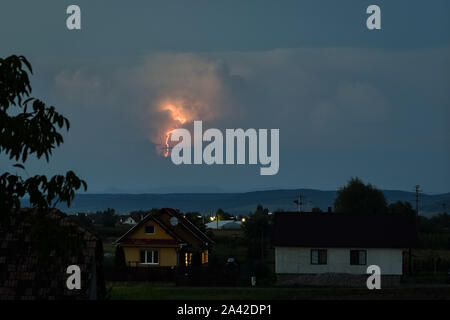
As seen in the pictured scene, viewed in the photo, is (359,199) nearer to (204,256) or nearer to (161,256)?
(204,256)

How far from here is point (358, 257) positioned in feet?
197

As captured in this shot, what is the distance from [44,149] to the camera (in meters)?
11.2

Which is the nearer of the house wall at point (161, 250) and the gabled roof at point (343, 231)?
the gabled roof at point (343, 231)

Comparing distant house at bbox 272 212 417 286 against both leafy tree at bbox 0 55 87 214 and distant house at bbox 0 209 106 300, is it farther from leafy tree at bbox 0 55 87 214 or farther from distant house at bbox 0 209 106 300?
leafy tree at bbox 0 55 87 214

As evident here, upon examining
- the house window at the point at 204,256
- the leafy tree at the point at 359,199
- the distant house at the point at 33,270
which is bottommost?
the house window at the point at 204,256

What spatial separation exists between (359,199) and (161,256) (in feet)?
208

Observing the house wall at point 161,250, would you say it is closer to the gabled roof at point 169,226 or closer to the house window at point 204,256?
the gabled roof at point 169,226

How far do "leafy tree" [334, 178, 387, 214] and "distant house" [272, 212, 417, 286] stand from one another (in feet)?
190

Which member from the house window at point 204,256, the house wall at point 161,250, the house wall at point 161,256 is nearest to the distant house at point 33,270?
the house wall at point 161,250

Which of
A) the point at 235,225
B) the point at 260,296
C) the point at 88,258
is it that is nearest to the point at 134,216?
the point at 235,225

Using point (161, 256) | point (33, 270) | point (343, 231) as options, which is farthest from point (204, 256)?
point (33, 270)

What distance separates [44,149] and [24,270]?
14836mm

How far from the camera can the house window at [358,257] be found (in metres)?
59.9
